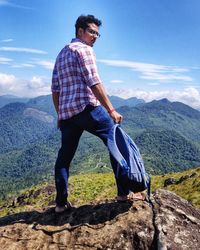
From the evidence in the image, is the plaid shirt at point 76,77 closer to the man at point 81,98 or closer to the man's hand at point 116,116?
the man at point 81,98

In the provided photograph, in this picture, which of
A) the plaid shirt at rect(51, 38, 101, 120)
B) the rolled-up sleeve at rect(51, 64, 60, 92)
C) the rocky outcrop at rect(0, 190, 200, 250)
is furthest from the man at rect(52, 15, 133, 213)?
the rocky outcrop at rect(0, 190, 200, 250)

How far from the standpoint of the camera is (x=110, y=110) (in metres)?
8.84

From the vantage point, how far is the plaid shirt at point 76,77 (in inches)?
343

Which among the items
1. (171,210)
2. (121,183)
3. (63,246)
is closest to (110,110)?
(121,183)

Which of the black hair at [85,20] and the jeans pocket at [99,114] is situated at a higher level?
the black hair at [85,20]

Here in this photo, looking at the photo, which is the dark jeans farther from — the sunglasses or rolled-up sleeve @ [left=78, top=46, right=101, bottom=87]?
the sunglasses

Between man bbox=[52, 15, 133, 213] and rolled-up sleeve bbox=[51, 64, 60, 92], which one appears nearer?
man bbox=[52, 15, 133, 213]

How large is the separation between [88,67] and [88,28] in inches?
46.6

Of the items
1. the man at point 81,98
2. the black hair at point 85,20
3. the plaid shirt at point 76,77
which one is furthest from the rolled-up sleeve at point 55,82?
the black hair at point 85,20

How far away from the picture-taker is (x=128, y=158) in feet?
29.2

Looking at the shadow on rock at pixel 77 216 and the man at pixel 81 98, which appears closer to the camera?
the man at pixel 81 98

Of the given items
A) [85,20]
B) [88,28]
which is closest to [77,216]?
[88,28]

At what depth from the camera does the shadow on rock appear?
29.2 feet

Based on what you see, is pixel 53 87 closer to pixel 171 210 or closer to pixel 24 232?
pixel 24 232
